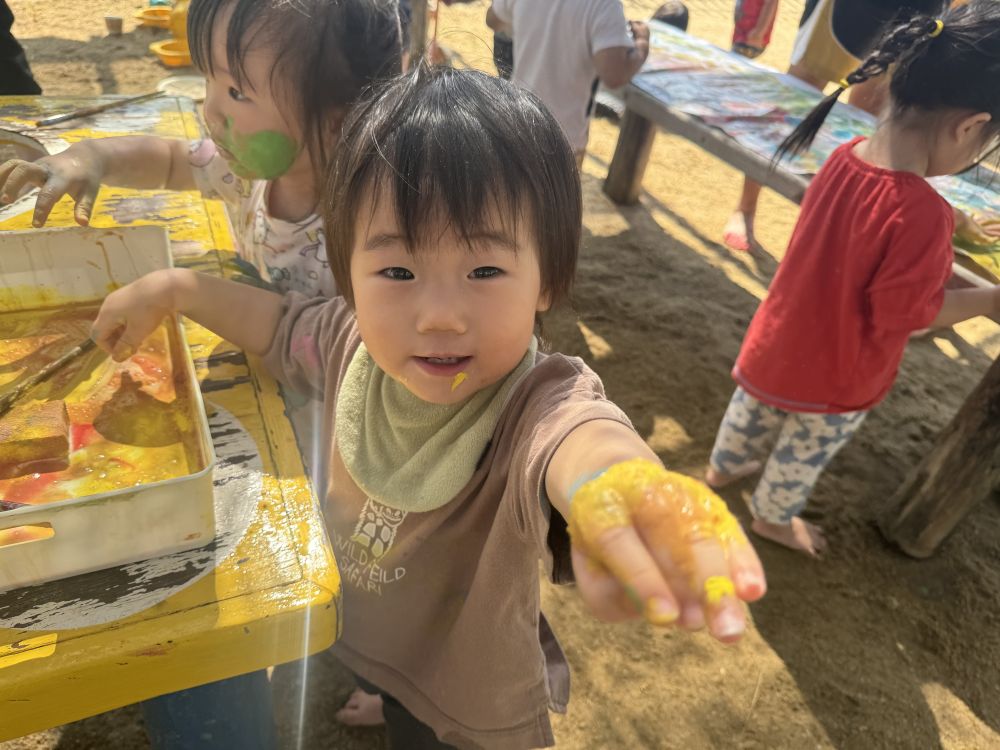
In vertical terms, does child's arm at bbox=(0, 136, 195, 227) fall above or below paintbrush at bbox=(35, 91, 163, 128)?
above

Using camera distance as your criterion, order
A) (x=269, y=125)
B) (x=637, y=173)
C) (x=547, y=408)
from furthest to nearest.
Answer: (x=637, y=173), (x=269, y=125), (x=547, y=408)

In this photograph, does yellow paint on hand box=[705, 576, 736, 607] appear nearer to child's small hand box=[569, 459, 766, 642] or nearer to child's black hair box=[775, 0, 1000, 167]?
child's small hand box=[569, 459, 766, 642]

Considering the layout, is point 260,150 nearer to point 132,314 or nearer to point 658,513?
point 132,314

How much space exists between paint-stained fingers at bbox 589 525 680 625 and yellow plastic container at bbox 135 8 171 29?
19.9 ft

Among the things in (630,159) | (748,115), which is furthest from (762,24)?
(748,115)

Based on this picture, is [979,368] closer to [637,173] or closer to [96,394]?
[637,173]

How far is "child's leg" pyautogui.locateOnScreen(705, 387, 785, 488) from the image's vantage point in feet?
6.21

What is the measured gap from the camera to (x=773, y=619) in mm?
1817

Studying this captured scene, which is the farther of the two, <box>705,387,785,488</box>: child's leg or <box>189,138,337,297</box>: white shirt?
<box>705,387,785,488</box>: child's leg

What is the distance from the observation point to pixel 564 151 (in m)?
0.75

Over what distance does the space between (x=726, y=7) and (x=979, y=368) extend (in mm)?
6984

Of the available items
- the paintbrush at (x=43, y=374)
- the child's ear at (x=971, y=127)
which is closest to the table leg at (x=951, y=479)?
the child's ear at (x=971, y=127)

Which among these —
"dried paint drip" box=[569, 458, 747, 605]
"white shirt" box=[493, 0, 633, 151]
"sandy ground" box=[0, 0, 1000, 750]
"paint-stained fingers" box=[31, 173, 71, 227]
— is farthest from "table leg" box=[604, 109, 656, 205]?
"dried paint drip" box=[569, 458, 747, 605]

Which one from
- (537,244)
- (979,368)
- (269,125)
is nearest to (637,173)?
(979,368)
